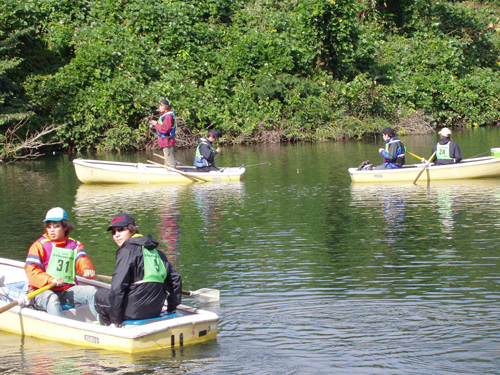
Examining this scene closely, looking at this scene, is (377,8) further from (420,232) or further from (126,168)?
(420,232)

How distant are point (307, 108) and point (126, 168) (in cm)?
1266

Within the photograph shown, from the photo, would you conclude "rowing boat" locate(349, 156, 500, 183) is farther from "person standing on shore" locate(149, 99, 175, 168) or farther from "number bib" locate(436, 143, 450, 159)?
"person standing on shore" locate(149, 99, 175, 168)

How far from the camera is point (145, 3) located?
3038cm

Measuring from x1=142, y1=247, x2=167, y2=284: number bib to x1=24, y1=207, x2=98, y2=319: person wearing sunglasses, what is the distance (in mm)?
1078

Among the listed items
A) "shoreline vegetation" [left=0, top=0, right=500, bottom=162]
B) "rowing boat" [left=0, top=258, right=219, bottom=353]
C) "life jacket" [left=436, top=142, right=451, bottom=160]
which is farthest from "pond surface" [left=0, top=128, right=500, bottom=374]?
"shoreline vegetation" [left=0, top=0, right=500, bottom=162]

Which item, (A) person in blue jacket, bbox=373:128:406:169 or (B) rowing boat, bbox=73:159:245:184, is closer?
(A) person in blue jacket, bbox=373:128:406:169

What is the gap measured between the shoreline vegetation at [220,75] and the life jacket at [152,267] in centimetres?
1848

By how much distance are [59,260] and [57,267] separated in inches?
3.2

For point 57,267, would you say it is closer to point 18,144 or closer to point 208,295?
point 208,295

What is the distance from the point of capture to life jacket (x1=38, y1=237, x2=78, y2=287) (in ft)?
21.9

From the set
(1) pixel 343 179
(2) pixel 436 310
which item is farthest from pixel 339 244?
(1) pixel 343 179

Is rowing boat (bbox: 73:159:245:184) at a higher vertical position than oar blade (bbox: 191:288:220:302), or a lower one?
higher

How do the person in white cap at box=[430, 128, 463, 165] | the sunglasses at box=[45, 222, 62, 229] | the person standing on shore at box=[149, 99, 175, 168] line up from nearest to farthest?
1. the sunglasses at box=[45, 222, 62, 229]
2. the person in white cap at box=[430, 128, 463, 165]
3. the person standing on shore at box=[149, 99, 175, 168]

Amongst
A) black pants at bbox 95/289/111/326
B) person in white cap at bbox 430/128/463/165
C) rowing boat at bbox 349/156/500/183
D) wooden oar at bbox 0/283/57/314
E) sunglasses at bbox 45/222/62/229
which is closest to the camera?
black pants at bbox 95/289/111/326
